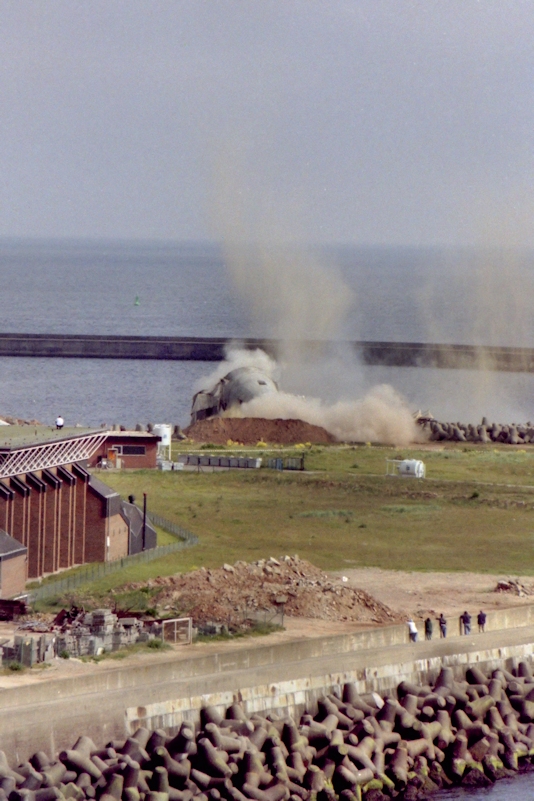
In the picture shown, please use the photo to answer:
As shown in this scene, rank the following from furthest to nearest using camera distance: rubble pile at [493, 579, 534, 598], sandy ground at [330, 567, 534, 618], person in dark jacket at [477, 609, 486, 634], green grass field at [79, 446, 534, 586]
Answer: green grass field at [79, 446, 534, 586], rubble pile at [493, 579, 534, 598], sandy ground at [330, 567, 534, 618], person in dark jacket at [477, 609, 486, 634]

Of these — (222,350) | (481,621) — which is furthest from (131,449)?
(222,350)

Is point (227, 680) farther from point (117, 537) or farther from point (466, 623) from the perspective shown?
point (117, 537)

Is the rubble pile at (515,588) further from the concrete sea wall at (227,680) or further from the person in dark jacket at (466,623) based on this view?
the person in dark jacket at (466,623)

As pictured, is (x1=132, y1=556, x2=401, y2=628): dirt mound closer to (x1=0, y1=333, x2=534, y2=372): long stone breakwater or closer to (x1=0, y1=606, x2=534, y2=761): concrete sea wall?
(x1=0, y1=606, x2=534, y2=761): concrete sea wall

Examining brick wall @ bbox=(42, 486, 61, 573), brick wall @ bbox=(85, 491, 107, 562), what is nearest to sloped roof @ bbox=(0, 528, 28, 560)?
brick wall @ bbox=(42, 486, 61, 573)

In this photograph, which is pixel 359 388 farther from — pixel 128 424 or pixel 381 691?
pixel 381 691
